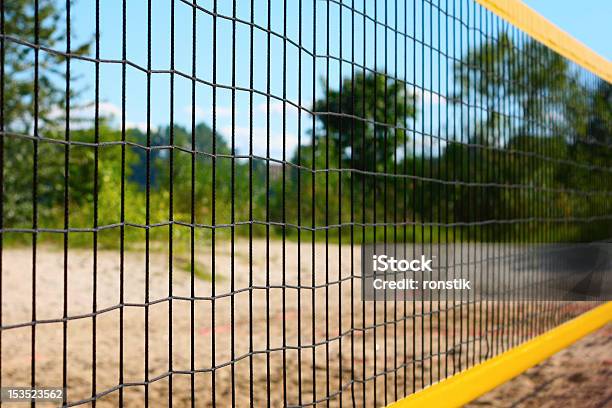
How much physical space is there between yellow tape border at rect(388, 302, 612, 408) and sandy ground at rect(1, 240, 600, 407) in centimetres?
8

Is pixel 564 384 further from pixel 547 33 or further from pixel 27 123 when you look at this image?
pixel 27 123

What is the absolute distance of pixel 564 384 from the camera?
4.19m

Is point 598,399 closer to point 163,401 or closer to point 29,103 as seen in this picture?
point 163,401

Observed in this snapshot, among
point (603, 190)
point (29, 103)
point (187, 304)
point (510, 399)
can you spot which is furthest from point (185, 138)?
point (510, 399)

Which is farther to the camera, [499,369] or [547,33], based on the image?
[547,33]

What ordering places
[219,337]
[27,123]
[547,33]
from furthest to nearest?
[27,123]
[219,337]
[547,33]

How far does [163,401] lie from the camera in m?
4.02

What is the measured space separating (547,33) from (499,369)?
2415mm

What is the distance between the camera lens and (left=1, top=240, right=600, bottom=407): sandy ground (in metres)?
2.69

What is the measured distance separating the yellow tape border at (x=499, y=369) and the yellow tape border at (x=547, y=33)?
195cm

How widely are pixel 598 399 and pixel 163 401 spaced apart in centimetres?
223

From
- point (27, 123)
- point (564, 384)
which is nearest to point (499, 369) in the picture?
point (564, 384)

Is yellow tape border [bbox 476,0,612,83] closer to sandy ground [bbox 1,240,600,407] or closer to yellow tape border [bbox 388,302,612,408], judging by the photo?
sandy ground [bbox 1,240,600,407]

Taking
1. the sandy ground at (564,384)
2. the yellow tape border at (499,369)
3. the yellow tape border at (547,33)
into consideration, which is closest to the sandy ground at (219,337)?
the yellow tape border at (499,369)
